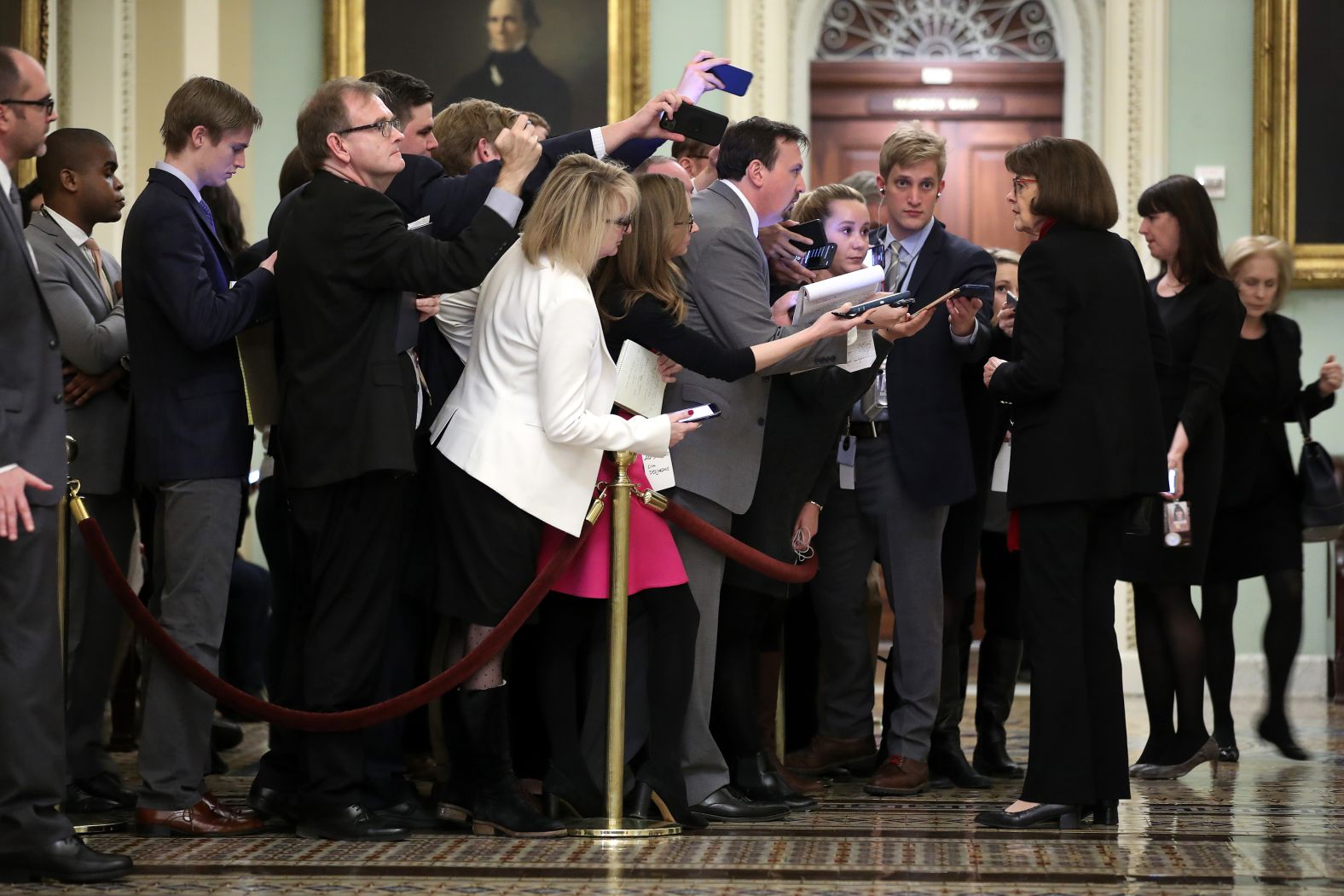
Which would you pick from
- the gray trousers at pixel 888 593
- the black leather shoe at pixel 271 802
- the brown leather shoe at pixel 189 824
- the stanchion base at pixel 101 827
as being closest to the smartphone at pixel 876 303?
the gray trousers at pixel 888 593

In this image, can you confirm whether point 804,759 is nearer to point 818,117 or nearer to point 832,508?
point 832,508

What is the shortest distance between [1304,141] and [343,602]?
19.3ft

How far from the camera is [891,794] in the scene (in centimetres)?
474

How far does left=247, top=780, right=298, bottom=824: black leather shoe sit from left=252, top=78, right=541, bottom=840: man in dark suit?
0.13 metres

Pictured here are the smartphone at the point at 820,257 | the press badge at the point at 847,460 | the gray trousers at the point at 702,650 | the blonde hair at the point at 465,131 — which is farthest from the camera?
the press badge at the point at 847,460

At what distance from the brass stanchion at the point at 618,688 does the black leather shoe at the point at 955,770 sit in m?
1.23

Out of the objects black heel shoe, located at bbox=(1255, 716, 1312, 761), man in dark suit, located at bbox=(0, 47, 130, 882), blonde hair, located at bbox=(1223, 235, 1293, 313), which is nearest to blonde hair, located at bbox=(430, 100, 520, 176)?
man in dark suit, located at bbox=(0, 47, 130, 882)

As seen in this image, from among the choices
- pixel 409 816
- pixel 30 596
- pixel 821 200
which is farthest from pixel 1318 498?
pixel 30 596

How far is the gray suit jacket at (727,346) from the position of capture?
14.0 ft

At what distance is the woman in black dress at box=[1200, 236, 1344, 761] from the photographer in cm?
564

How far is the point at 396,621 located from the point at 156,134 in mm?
4041

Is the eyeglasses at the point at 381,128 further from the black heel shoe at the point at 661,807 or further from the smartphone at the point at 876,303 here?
the black heel shoe at the point at 661,807

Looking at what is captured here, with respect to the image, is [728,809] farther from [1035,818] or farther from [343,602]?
[343,602]

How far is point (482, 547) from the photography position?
3.97 meters
